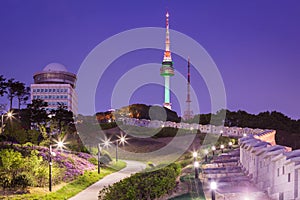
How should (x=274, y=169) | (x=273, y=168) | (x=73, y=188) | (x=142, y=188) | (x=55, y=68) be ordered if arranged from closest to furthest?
(x=274, y=169)
(x=273, y=168)
(x=142, y=188)
(x=73, y=188)
(x=55, y=68)

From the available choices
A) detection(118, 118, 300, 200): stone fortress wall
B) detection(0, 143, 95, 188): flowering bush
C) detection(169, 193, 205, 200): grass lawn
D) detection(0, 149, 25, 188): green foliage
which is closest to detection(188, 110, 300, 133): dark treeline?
detection(0, 143, 95, 188): flowering bush

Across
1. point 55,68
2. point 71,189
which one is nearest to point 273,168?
point 71,189

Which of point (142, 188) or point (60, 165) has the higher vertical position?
point (142, 188)

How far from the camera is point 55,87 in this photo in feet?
425

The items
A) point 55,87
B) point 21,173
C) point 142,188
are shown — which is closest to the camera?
point 142,188

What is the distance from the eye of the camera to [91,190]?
2511 centimetres

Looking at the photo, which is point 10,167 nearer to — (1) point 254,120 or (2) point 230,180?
(2) point 230,180

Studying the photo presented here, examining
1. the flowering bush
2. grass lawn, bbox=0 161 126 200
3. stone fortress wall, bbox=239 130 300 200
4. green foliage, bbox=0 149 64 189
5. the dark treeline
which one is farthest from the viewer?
the dark treeline

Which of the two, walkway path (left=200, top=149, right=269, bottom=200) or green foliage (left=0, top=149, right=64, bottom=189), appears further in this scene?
Answer: green foliage (left=0, top=149, right=64, bottom=189)

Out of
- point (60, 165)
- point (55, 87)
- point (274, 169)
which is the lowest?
point (60, 165)

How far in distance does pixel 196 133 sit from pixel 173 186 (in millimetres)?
38741

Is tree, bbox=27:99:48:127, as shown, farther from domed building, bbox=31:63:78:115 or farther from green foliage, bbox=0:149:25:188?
domed building, bbox=31:63:78:115

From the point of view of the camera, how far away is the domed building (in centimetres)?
12862

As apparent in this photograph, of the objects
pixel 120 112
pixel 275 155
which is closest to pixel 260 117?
pixel 120 112
